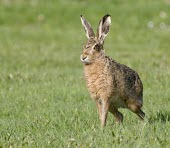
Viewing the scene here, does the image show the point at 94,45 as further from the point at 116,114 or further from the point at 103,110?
the point at 116,114

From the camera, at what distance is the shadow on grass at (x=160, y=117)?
28.0 ft

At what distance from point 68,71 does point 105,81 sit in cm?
621

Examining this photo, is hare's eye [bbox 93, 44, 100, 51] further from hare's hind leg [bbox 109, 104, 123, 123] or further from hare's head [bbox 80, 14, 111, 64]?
hare's hind leg [bbox 109, 104, 123, 123]

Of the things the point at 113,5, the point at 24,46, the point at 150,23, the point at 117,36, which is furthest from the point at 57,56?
the point at 113,5

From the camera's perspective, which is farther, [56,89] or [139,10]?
[139,10]

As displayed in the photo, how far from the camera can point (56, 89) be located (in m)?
11.6

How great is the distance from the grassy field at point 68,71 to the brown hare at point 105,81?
26cm


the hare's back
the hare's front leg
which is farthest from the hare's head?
the hare's front leg

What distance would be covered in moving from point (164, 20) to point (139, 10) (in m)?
1.23

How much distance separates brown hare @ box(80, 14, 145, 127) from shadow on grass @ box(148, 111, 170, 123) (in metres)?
0.17

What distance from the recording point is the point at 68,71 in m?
14.4

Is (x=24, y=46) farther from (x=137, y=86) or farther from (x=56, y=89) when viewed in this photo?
(x=137, y=86)

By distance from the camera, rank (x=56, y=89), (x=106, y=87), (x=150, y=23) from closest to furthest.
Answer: (x=106, y=87), (x=56, y=89), (x=150, y=23)

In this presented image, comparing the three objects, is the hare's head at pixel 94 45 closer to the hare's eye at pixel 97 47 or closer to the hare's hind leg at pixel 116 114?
the hare's eye at pixel 97 47
